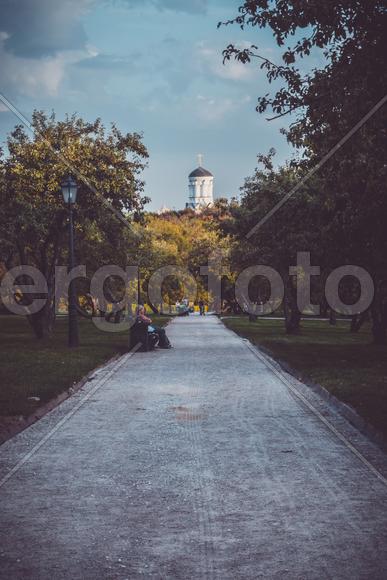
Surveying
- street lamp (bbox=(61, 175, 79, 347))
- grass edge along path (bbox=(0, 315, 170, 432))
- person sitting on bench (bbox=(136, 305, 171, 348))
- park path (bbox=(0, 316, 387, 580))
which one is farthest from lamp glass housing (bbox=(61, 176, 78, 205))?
park path (bbox=(0, 316, 387, 580))

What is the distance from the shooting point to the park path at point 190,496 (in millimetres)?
4746

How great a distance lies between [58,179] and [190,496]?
2194 centimetres

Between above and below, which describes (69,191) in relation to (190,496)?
above

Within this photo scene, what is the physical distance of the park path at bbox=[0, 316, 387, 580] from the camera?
475 centimetres

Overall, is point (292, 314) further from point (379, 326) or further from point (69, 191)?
point (69, 191)

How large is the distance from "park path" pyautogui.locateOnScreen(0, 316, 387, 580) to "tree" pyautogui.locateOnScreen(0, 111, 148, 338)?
1622 cm

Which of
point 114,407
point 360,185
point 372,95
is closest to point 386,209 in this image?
point 360,185

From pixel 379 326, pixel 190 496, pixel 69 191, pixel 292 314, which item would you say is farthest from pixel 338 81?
pixel 292 314

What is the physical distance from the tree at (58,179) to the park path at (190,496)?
638 inches

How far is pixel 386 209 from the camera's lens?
61.6 ft

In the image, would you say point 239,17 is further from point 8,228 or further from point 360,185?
point 8,228

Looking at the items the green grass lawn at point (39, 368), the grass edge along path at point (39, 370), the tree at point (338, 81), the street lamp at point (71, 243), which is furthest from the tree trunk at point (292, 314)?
the tree at point (338, 81)

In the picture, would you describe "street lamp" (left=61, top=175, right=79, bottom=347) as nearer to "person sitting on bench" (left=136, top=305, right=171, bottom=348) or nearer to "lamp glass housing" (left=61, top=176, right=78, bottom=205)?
"lamp glass housing" (left=61, top=176, right=78, bottom=205)

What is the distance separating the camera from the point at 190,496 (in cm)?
626
